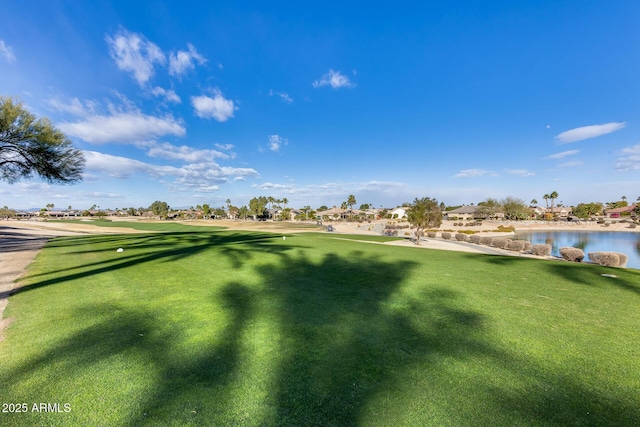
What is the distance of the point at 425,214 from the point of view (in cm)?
2508

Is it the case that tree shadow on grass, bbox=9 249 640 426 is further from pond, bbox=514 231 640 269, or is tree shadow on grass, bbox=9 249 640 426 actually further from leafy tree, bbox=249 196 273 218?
leafy tree, bbox=249 196 273 218

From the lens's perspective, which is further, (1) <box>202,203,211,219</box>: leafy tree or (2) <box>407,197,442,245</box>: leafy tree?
(1) <box>202,203,211,219</box>: leafy tree

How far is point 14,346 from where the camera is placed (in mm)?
3766

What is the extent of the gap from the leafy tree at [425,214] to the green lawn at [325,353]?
17.9m

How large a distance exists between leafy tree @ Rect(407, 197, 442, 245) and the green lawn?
58.6ft

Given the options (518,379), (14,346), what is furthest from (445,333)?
(14,346)

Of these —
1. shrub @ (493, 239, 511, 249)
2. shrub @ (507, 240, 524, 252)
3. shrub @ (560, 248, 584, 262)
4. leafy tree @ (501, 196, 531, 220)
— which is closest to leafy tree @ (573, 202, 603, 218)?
leafy tree @ (501, 196, 531, 220)

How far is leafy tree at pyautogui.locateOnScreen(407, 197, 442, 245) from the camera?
25.0 m

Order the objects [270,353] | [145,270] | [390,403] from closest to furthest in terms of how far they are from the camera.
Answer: [390,403] → [270,353] → [145,270]

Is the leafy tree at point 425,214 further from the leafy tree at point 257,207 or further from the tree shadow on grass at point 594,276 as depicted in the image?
the leafy tree at point 257,207

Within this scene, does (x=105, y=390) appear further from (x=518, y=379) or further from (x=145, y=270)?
(x=145, y=270)

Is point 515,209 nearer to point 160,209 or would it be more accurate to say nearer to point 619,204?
point 619,204

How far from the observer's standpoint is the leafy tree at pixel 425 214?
25.0 meters

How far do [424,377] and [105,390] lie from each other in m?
3.41
